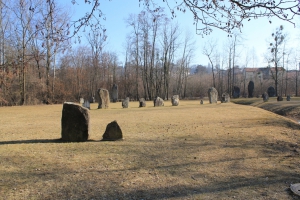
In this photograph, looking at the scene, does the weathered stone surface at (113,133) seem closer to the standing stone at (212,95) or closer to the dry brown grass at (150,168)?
the dry brown grass at (150,168)

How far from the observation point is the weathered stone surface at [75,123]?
6980 millimetres

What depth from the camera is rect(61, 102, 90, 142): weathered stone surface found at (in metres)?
6.98

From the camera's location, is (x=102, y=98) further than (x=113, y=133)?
Yes

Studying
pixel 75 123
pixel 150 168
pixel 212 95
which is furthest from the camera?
pixel 212 95

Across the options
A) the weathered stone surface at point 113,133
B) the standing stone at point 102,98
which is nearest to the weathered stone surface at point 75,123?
the weathered stone surface at point 113,133

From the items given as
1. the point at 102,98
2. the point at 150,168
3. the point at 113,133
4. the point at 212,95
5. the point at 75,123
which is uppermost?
the point at 212,95

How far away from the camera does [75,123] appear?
700 cm

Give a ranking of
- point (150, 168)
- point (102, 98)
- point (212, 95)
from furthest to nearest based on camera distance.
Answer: point (212, 95)
point (102, 98)
point (150, 168)

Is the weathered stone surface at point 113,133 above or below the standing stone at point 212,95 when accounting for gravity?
below

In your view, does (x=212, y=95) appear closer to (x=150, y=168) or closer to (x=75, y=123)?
(x=75, y=123)

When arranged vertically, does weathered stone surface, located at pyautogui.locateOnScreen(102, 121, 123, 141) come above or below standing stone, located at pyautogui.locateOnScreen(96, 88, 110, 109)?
below

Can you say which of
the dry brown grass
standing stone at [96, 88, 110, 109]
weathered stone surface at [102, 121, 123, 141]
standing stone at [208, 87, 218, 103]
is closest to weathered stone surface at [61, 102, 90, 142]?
the dry brown grass

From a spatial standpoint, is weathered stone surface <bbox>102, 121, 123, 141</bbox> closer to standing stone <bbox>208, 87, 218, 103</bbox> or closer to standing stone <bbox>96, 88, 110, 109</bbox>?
standing stone <bbox>96, 88, 110, 109</bbox>

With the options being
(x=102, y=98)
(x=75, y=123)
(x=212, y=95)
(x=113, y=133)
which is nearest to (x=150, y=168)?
(x=113, y=133)
